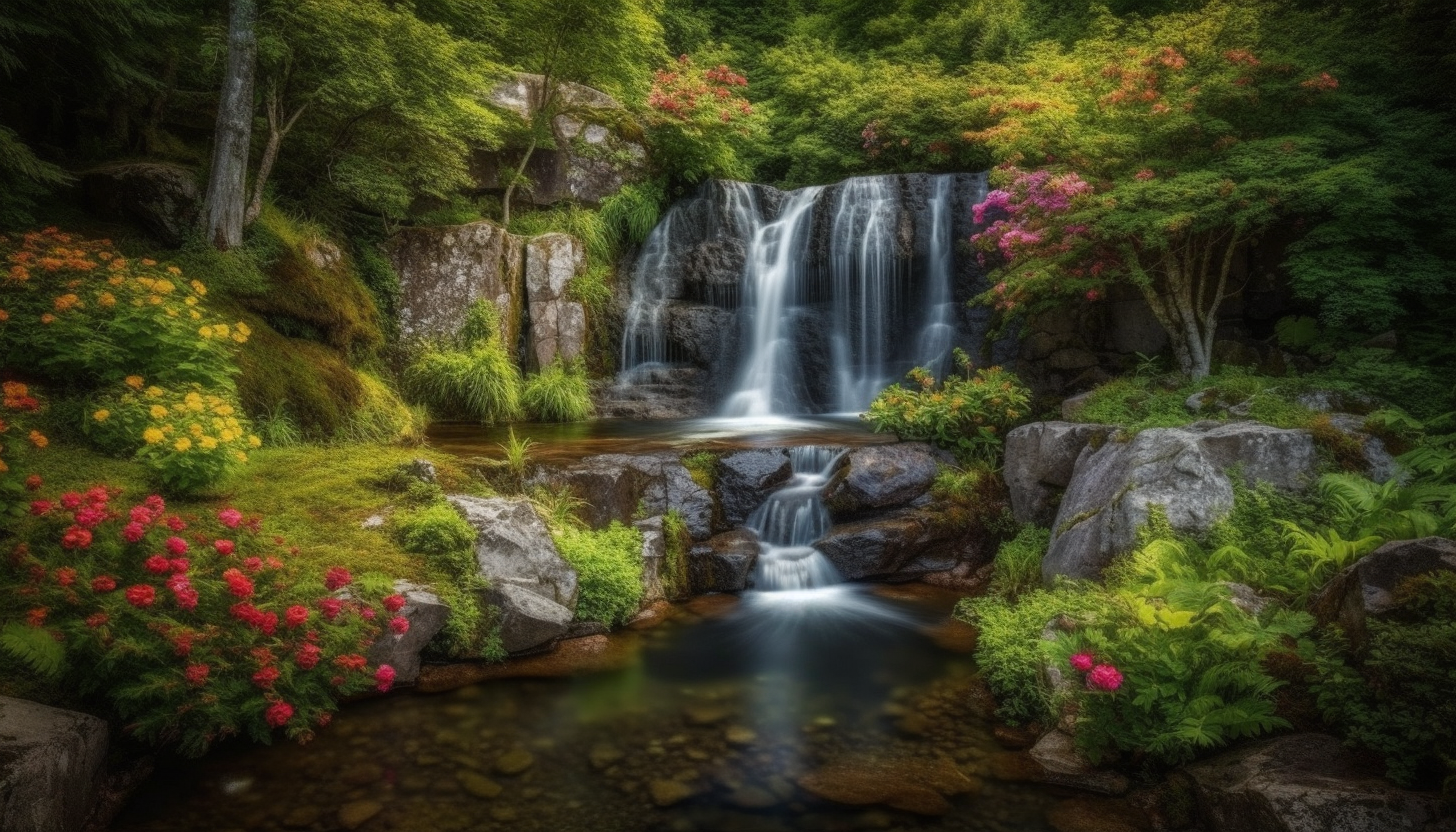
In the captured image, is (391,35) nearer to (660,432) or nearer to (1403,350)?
(660,432)

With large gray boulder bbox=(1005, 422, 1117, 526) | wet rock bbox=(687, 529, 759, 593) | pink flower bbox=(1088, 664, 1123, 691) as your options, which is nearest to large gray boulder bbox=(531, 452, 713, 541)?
wet rock bbox=(687, 529, 759, 593)

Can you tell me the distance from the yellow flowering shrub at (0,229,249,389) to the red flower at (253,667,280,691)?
3.03 m

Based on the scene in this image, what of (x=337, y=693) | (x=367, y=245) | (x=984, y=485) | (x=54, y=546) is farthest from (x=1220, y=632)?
(x=367, y=245)

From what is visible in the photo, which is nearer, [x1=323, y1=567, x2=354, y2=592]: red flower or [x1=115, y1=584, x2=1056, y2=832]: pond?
[x1=115, y1=584, x2=1056, y2=832]: pond

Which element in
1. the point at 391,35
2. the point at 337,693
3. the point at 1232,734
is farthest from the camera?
the point at 391,35

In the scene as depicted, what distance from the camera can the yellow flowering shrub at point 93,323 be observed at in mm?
5238

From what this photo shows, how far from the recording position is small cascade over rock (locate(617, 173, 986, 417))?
1198 centimetres

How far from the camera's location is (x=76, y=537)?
11.8 feet

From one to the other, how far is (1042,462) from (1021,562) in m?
1.10

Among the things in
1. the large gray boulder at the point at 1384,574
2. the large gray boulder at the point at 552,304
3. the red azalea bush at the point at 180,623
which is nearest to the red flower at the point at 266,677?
the red azalea bush at the point at 180,623

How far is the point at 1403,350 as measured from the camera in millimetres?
6727

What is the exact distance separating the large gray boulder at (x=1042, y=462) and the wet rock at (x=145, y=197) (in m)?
9.42

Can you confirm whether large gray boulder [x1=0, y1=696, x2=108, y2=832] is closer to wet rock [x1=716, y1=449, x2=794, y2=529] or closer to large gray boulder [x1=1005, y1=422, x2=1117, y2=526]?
wet rock [x1=716, y1=449, x2=794, y2=529]

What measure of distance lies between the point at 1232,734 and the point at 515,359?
10.5 meters
